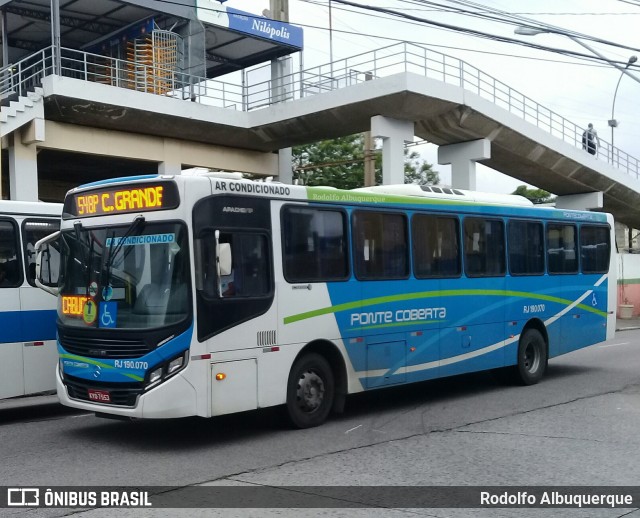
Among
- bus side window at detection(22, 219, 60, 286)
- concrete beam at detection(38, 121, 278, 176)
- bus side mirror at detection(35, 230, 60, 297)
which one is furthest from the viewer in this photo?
concrete beam at detection(38, 121, 278, 176)

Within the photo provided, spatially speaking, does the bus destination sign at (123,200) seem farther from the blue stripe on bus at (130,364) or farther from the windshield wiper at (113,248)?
the blue stripe on bus at (130,364)

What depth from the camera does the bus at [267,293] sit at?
871 centimetres

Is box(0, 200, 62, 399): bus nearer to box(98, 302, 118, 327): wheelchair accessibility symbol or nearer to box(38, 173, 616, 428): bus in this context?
box(38, 173, 616, 428): bus

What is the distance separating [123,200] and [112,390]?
6.95ft

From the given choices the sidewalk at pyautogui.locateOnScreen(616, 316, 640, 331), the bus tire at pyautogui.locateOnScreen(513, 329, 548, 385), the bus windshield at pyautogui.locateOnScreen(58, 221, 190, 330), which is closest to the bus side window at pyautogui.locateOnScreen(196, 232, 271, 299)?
the bus windshield at pyautogui.locateOnScreen(58, 221, 190, 330)

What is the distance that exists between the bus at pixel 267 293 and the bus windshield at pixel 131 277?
2cm

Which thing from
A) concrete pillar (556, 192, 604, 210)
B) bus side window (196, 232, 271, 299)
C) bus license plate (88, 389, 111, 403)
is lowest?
bus license plate (88, 389, 111, 403)

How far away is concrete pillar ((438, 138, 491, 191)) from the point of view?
26922mm

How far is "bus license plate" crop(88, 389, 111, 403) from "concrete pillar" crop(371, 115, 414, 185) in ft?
54.5

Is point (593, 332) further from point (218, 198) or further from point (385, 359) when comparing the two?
point (218, 198)

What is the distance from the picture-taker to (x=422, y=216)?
11781 millimetres

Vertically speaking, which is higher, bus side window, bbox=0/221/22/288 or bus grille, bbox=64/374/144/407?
bus side window, bbox=0/221/22/288

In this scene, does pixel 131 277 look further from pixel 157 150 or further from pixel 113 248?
pixel 157 150

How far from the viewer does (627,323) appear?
3180cm
